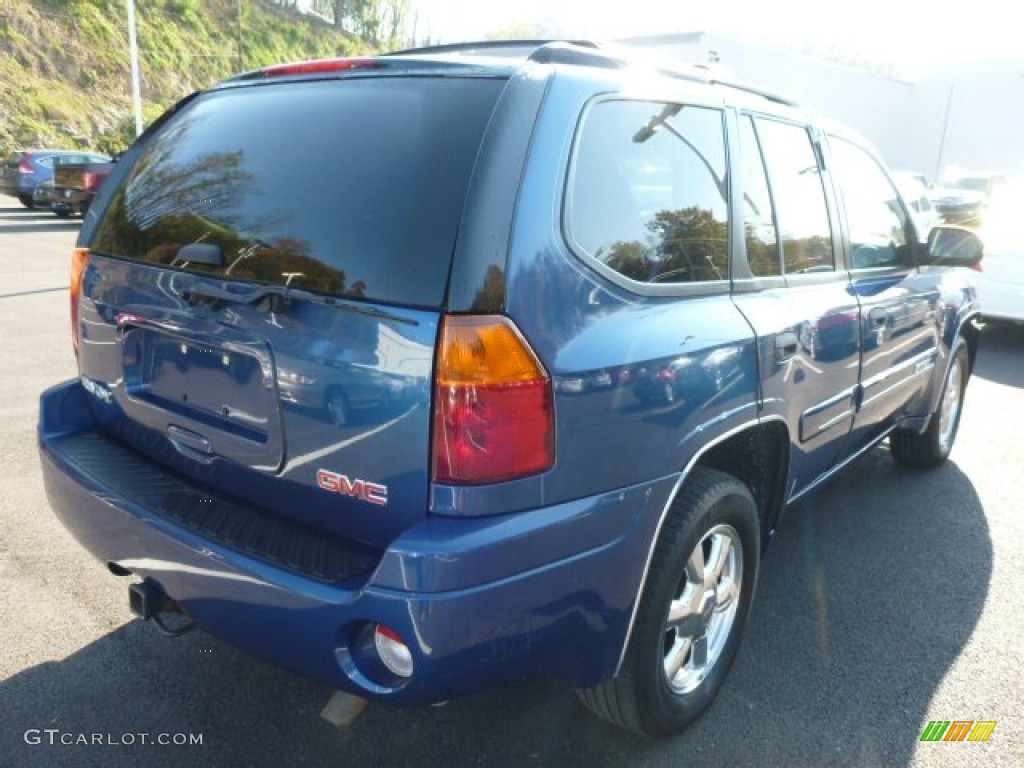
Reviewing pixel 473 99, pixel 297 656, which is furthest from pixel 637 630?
pixel 473 99

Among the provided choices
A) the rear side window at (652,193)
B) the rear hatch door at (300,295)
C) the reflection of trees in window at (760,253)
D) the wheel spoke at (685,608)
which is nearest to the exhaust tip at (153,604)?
the rear hatch door at (300,295)

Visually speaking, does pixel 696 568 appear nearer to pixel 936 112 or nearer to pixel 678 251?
pixel 678 251

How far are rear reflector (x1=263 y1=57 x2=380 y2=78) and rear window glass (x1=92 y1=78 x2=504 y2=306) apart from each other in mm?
57

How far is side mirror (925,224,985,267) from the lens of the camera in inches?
153

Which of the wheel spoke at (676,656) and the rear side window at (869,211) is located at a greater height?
the rear side window at (869,211)

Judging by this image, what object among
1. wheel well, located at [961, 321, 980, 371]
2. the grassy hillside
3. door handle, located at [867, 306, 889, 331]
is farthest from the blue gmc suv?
the grassy hillside

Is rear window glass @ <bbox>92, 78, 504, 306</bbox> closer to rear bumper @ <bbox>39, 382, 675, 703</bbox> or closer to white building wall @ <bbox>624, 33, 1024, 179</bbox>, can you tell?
rear bumper @ <bbox>39, 382, 675, 703</bbox>

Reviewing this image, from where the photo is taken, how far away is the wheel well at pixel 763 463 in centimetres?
261

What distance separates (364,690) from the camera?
1861 mm

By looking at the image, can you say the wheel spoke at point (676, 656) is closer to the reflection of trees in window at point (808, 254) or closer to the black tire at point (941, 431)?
the reflection of trees in window at point (808, 254)

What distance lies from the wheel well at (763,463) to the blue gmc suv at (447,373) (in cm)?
1

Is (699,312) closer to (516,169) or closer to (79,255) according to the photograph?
(516,169)

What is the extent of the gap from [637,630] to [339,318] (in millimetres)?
1113

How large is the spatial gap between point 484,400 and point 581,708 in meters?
1.26
